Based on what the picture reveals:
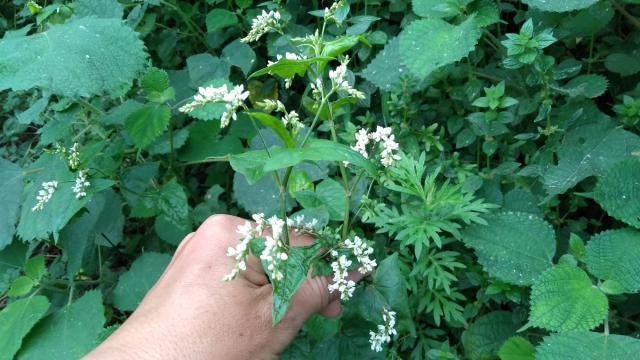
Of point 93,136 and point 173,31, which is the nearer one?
point 93,136

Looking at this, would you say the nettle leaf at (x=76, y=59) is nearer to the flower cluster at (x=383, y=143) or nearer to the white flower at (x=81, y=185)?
the white flower at (x=81, y=185)

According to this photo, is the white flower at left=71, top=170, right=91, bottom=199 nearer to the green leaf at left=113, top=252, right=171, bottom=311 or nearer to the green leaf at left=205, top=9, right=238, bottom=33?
the green leaf at left=113, top=252, right=171, bottom=311

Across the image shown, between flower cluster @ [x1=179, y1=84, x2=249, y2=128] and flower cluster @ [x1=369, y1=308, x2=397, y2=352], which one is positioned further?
flower cluster @ [x1=369, y1=308, x2=397, y2=352]

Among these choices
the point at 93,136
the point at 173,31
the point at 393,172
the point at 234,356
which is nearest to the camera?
the point at 234,356

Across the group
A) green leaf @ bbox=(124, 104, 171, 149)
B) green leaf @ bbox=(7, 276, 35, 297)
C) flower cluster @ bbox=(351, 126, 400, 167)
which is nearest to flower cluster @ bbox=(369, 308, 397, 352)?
flower cluster @ bbox=(351, 126, 400, 167)

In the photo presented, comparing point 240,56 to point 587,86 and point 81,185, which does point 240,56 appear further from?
point 587,86

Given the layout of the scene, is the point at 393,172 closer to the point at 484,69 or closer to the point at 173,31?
the point at 484,69

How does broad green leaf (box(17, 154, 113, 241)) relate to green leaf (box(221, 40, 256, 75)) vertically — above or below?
below

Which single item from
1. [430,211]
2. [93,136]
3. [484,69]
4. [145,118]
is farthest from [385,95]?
[93,136]
